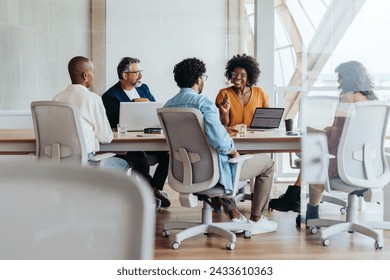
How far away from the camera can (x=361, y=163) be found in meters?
2.99

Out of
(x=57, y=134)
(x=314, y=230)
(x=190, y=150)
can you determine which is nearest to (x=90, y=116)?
(x=57, y=134)

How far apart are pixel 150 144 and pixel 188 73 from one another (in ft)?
1.46

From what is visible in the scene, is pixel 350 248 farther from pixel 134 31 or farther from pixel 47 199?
pixel 134 31

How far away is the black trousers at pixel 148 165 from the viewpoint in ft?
13.5

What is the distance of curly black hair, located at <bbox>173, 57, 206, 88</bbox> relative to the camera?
318 centimetres

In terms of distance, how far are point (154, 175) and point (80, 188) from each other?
3.51 m

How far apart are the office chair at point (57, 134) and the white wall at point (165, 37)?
7.25 feet

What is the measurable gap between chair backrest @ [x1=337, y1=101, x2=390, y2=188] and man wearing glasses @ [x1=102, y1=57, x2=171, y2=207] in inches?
60.3

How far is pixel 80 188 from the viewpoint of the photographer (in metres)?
0.82

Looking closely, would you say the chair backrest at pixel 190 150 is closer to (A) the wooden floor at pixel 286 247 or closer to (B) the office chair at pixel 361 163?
(A) the wooden floor at pixel 286 247

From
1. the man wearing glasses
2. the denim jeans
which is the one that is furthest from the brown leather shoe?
the denim jeans

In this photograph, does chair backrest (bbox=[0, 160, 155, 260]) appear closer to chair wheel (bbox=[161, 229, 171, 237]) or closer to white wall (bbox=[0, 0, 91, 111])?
chair wheel (bbox=[161, 229, 171, 237])

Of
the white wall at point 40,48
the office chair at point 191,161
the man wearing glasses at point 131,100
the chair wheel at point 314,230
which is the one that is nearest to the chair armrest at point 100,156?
the office chair at point 191,161

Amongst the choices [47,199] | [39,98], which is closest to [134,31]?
[39,98]
